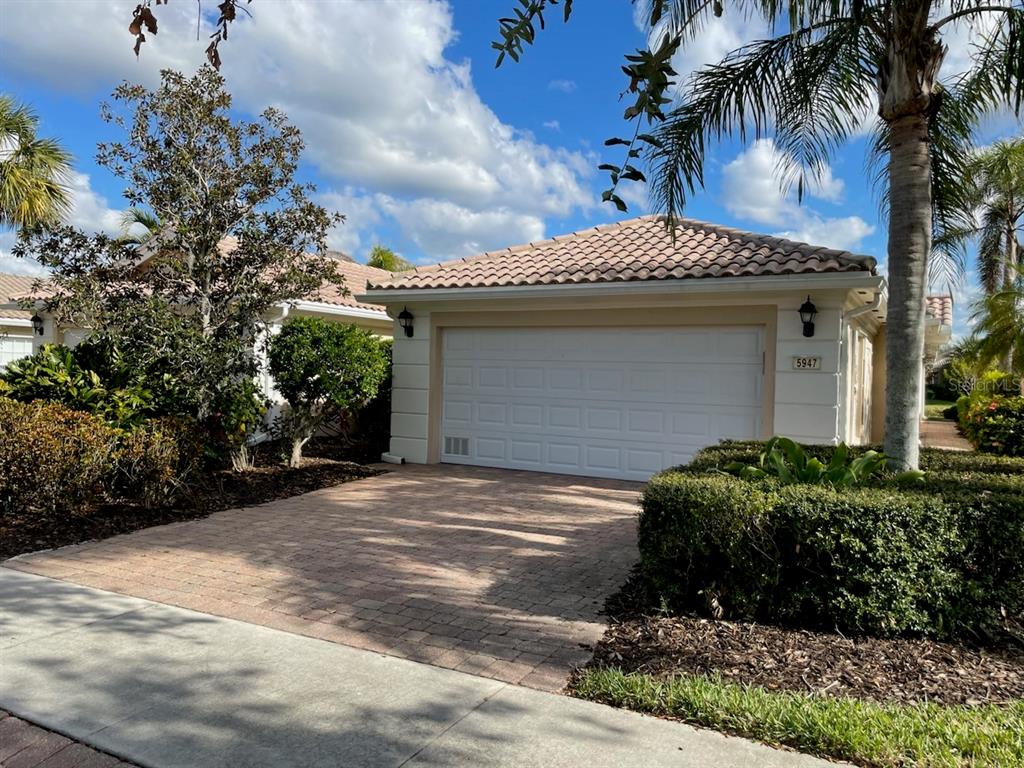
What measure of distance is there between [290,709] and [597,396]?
7.74 metres

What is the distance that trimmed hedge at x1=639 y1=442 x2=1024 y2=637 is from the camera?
428 centimetres

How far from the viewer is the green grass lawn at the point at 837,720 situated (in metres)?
2.99

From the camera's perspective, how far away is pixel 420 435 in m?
11.9

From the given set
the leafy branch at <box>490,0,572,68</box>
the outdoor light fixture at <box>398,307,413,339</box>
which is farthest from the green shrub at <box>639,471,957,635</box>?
the outdoor light fixture at <box>398,307,413,339</box>

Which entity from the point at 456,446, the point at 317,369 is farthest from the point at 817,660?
the point at 456,446

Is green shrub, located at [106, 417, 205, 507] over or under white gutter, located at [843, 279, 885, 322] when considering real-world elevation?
under

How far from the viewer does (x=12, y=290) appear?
77.5ft

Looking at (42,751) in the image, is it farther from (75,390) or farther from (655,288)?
(655,288)

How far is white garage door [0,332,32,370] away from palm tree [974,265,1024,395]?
82.2 ft

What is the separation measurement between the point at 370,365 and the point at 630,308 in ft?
13.4

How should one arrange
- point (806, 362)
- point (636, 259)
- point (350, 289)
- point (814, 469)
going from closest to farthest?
point (814, 469), point (806, 362), point (636, 259), point (350, 289)

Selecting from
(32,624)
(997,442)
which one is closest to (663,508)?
(32,624)

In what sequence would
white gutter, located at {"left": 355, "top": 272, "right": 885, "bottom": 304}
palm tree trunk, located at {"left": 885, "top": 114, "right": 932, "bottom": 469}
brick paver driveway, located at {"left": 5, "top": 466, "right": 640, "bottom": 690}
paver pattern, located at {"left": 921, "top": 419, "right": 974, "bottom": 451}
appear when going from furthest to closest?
paver pattern, located at {"left": 921, "top": 419, "right": 974, "bottom": 451} → white gutter, located at {"left": 355, "top": 272, "right": 885, "bottom": 304} → palm tree trunk, located at {"left": 885, "top": 114, "right": 932, "bottom": 469} → brick paver driveway, located at {"left": 5, "top": 466, "right": 640, "bottom": 690}

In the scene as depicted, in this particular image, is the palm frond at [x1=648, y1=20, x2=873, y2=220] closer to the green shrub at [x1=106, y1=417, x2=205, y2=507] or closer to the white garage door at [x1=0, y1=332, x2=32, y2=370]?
the green shrub at [x1=106, y1=417, x2=205, y2=507]
